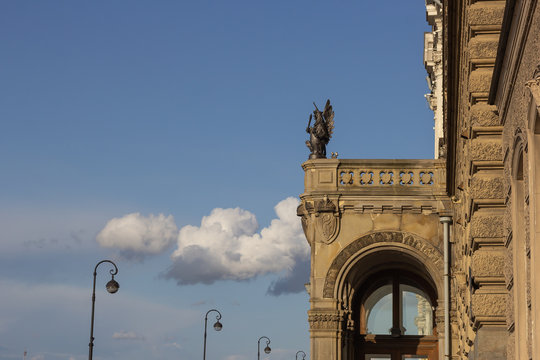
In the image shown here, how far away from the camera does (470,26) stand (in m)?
16.0

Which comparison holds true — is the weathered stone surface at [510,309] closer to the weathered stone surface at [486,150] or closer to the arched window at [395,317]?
the weathered stone surface at [486,150]

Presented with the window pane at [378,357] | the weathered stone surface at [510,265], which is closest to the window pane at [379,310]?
the window pane at [378,357]

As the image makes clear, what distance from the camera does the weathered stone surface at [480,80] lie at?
15.9 metres

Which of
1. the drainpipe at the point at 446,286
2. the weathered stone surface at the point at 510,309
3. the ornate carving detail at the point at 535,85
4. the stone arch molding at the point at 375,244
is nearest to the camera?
the ornate carving detail at the point at 535,85

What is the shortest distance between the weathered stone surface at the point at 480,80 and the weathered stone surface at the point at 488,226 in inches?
74.8

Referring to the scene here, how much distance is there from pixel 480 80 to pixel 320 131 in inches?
799

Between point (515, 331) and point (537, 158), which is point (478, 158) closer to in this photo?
point (515, 331)

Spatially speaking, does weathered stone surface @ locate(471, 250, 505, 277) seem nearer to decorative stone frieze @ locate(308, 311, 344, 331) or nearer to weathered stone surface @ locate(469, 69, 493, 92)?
weathered stone surface @ locate(469, 69, 493, 92)

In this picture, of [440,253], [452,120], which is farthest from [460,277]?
[440,253]

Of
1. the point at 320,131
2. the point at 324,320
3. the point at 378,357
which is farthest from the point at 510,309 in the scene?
the point at 378,357

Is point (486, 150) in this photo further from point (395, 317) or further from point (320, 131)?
point (395, 317)

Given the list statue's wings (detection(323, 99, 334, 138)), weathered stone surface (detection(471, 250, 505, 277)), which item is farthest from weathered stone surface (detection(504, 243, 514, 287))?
statue's wings (detection(323, 99, 334, 138))

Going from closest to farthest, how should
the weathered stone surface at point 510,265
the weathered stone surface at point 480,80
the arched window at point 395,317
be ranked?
1. the weathered stone surface at point 510,265
2. the weathered stone surface at point 480,80
3. the arched window at point 395,317

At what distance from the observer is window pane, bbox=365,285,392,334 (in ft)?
127
